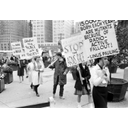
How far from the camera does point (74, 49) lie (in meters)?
4.62

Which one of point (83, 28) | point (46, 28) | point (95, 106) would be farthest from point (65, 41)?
point (46, 28)

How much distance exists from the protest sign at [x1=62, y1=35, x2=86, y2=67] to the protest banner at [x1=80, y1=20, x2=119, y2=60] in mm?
359

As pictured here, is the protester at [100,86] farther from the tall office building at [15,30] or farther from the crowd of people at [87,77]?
the tall office building at [15,30]

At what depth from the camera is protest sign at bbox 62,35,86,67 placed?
4527mm

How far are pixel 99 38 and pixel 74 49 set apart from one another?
82 centimetres

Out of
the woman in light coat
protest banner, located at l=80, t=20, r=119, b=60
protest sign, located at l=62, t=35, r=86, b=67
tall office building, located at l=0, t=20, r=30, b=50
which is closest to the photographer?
protest banner, located at l=80, t=20, r=119, b=60

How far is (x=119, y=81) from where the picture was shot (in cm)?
591

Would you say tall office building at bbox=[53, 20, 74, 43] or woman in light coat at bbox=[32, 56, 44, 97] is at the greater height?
tall office building at bbox=[53, 20, 74, 43]

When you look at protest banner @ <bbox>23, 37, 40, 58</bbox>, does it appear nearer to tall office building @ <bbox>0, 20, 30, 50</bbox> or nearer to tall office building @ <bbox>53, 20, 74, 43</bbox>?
tall office building @ <bbox>0, 20, 30, 50</bbox>

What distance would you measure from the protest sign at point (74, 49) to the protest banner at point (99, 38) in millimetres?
359

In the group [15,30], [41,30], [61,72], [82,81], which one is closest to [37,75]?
[61,72]

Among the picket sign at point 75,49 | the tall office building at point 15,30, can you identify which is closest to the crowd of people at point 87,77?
the picket sign at point 75,49

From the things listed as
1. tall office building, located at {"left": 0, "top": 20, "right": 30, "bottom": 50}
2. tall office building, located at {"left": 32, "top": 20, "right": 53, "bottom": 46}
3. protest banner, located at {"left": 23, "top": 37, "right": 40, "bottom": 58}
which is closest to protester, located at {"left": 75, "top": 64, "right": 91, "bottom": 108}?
protest banner, located at {"left": 23, "top": 37, "right": 40, "bottom": 58}

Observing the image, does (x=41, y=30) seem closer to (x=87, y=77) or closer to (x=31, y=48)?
(x=31, y=48)
